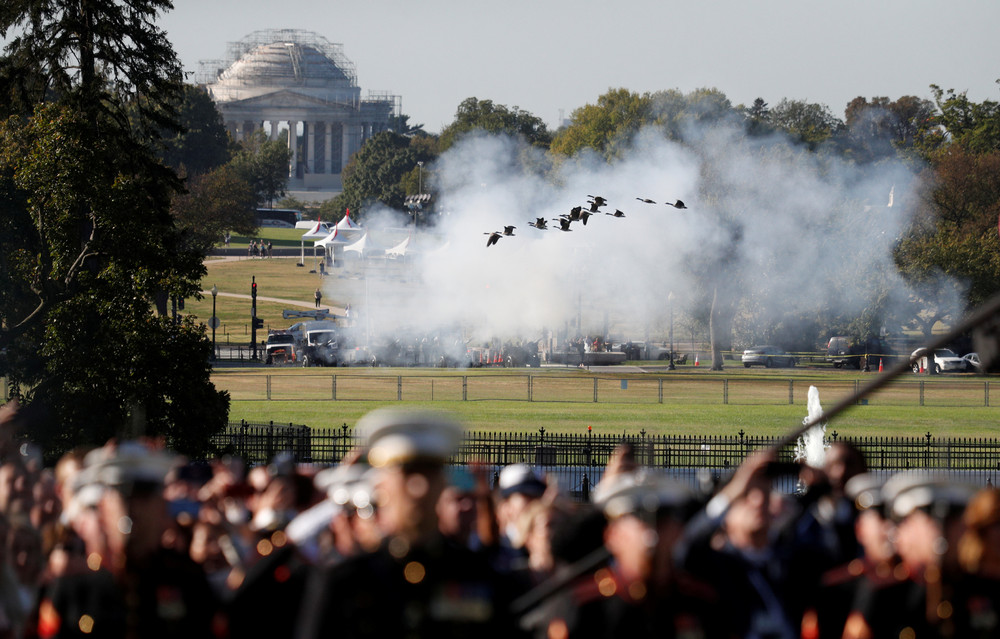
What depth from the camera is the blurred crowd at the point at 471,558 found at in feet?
13.5

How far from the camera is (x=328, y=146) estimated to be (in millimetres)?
183500

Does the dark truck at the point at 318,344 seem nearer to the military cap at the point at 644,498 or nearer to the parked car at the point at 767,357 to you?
the parked car at the point at 767,357

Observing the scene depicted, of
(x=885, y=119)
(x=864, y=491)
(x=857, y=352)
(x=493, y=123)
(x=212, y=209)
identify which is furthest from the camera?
(x=885, y=119)

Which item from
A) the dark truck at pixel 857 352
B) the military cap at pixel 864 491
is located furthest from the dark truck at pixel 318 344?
the military cap at pixel 864 491

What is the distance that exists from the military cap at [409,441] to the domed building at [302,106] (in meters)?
176

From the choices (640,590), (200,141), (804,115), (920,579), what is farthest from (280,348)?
(804,115)

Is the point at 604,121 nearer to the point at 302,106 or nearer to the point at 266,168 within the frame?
the point at 266,168

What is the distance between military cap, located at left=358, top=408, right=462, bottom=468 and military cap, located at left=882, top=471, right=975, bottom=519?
225 cm

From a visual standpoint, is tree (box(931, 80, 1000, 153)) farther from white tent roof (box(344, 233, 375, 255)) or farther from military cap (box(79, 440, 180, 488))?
military cap (box(79, 440, 180, 488))

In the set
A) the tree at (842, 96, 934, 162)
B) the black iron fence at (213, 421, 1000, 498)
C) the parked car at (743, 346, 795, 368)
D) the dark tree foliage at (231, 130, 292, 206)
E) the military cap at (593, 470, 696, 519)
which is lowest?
the black iron fence at (213, 421, 1000, 498)

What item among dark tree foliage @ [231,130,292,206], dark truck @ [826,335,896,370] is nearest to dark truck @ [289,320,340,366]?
dark truck @ [826,335,896,370]

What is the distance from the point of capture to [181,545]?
→ 5656mm

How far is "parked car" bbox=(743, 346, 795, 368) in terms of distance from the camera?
190 feet

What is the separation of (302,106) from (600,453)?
160083mm
